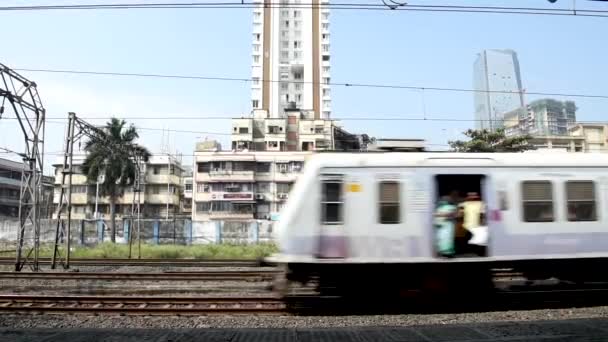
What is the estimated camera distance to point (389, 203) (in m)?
9.81

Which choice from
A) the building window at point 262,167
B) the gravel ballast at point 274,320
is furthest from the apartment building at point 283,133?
the gravel ballast at point 274,320

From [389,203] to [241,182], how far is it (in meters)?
57.9

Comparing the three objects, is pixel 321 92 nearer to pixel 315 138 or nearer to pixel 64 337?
pixel 315 138

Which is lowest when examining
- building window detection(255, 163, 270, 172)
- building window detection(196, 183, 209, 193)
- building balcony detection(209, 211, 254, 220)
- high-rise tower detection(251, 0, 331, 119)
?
building balcony detection(209, 211, 254, 220)

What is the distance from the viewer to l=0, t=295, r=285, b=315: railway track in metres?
9.90

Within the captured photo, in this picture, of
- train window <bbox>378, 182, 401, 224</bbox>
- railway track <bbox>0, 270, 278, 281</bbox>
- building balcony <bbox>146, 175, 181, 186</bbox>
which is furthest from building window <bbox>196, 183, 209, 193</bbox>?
train window <bbox>378, 182, 401, 224</bbox>

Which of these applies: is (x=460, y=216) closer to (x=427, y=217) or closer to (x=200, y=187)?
(x=427, y=217)

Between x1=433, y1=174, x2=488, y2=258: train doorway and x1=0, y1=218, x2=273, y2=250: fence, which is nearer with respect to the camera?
x1=433, y1=174, x2=488, y2=258: train doorway

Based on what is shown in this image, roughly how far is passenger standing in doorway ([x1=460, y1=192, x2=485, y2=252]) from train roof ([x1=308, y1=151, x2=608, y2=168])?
68 cm

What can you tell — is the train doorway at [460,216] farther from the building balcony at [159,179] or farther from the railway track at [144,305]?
the building balcony at [159,179]

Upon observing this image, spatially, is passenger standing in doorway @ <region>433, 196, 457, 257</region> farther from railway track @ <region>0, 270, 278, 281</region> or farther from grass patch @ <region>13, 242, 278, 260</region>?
grass patch @ <region>13, 242, 278, 260</region>

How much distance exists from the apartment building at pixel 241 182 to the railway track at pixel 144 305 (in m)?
54.9

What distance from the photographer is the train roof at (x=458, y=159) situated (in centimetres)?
996

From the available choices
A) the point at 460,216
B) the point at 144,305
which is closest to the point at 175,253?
the point at 144,305
